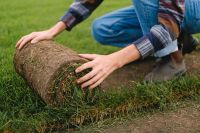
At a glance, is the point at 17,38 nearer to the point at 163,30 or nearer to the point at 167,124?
the point at 163,30

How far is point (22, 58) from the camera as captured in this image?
139 inches

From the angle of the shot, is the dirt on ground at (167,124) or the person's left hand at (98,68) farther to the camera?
the dirt on ground at (167,124)

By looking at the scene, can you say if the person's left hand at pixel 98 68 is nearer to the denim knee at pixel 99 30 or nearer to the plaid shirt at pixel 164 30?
the plaid shirt at pixel 164 30

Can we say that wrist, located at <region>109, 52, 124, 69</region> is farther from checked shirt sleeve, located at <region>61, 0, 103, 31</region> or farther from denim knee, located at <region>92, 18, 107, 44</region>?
denim knee, located at <region>92, 18, 107, 44</region>

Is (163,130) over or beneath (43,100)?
beneath

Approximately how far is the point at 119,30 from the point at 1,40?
152 centimetres

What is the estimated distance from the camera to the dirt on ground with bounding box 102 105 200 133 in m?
3.03

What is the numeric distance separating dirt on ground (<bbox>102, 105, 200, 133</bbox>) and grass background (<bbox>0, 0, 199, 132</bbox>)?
0.45m

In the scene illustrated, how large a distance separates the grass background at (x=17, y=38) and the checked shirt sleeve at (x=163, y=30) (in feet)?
2.31

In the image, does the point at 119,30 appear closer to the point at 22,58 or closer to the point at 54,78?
the point at 22,58

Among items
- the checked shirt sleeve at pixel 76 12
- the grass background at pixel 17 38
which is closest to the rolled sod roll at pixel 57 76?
the grass background at pixel 17 38

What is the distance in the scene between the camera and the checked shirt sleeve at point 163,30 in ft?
10.3

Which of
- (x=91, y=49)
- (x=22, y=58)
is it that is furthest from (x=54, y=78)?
(x=91, y=49)

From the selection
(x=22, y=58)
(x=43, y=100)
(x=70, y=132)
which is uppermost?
(x=22, y=58)
